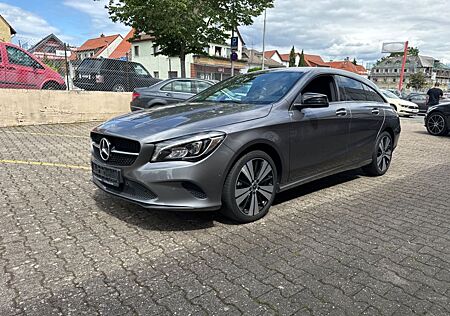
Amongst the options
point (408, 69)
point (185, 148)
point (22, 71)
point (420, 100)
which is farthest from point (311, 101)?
point (408, 69)

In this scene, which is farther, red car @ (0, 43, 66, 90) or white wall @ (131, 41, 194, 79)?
white wall @ (131, 41, 194, 79)

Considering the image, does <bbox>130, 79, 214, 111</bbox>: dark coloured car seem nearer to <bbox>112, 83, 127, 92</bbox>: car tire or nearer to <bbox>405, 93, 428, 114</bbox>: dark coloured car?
<bbox>112, 83, 127, 92</bbox>: car tire

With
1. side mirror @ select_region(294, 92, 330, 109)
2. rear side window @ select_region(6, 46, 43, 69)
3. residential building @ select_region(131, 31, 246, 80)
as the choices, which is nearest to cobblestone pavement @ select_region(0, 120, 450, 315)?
side mirror @ select_region(294, 92, 330, 109)

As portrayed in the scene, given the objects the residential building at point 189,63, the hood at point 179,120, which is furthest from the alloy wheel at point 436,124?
the residential building at point 189,63

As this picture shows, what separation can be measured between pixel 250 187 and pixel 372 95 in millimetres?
3216

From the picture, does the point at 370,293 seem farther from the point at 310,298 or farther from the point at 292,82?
the point at 292,82

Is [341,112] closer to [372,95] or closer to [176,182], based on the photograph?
[372,95]

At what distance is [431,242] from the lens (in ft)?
11.0

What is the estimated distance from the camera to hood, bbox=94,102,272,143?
319 centimetres

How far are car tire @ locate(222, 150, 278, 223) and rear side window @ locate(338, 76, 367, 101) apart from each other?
1.91m

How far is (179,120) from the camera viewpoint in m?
3.42

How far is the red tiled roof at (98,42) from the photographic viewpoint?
6594 centimetres

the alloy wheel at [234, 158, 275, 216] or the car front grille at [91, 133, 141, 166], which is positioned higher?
the car front grille at [91, 133, 141, 166]

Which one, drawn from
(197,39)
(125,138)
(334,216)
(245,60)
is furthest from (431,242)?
(245,60)
